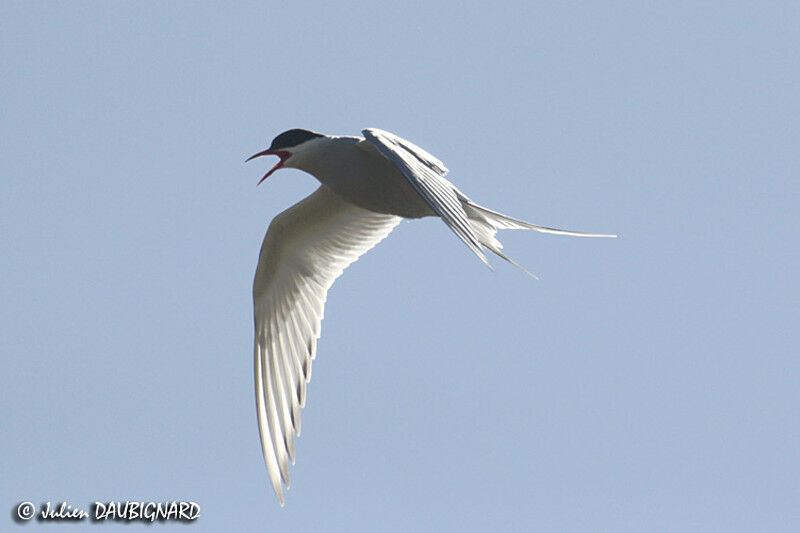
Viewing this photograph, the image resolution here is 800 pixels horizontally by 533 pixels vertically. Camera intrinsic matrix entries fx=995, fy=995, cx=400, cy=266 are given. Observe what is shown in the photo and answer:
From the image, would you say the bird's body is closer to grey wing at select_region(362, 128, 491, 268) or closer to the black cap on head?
the black cap on head

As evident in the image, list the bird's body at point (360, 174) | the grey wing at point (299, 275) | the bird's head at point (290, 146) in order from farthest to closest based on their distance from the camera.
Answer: the grey wing at point (299, 275), the bird's head at point (290, 146), the bird's body at point (360, 174)

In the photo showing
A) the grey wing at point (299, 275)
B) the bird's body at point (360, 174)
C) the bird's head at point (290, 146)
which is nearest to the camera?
the bird's body at point (360, 174)

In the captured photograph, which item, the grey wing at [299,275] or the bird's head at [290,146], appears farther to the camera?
the grey wing at [299,275]

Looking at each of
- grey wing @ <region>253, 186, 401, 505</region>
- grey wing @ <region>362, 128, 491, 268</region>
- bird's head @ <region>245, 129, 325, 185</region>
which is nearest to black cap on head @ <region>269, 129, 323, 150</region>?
bird's head @ <region>245, 129, 325, 185</region>

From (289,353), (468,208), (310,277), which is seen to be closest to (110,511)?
(289,353)

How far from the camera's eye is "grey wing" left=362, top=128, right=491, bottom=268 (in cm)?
639

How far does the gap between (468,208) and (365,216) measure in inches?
57.4

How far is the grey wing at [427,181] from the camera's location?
251 inches

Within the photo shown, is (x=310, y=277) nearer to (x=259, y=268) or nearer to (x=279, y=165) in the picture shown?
(x=259, y=268)

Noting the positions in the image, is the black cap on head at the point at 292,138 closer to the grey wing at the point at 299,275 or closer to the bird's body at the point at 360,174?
the bird's body at the point at 360,174

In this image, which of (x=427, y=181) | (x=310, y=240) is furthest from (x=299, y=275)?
(x=427, y=181)

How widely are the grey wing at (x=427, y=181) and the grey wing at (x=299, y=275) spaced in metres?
1.92

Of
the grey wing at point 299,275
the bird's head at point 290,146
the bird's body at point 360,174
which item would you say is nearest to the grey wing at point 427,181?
the bird's body at point 360,174

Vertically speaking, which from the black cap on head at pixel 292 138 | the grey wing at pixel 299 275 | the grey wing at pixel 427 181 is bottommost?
the grey wing at pixel 299 275
